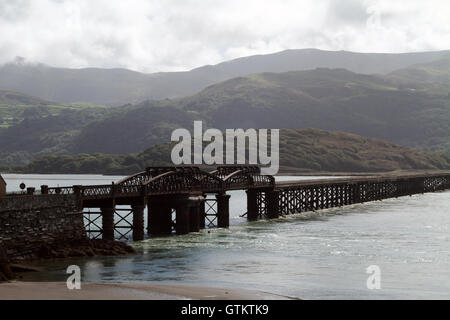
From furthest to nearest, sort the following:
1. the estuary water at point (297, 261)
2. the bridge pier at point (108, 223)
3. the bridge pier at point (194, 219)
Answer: the bridge pier at point (194, 219) → the bridge pier at point (108, 223) → the estuary water at point (297, 261)

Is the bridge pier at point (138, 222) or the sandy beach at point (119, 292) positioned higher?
the bridge pier at point (138, 222)

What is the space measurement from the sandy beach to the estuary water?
2663mm

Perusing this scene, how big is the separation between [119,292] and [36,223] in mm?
15053

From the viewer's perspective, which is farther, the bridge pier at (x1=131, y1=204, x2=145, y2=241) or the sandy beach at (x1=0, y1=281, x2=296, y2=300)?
the bridge pier at (x1=131, y1=204, x2=145, y2=241)

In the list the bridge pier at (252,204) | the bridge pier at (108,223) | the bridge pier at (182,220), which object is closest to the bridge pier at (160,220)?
the bridge pier at (182,220)

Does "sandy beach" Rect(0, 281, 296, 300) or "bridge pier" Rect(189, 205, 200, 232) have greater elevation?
"bridge pier" Rect(189, 205, 200, 232)

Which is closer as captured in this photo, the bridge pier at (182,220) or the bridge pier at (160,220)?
the bridge pier at (182,220)

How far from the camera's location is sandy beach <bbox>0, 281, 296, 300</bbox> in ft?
129

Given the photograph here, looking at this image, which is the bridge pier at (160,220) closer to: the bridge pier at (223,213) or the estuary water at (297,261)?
the estuary water at (297,261)

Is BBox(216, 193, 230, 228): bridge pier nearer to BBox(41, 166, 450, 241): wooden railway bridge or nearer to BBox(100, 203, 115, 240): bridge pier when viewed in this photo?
BBox(41, 166, 450, 241): wooden railway bridge

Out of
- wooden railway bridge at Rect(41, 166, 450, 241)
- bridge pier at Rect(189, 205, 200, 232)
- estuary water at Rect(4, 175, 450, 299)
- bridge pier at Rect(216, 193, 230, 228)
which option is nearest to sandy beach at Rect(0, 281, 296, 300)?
estuary water at Rect(4, 175, 450, 299)

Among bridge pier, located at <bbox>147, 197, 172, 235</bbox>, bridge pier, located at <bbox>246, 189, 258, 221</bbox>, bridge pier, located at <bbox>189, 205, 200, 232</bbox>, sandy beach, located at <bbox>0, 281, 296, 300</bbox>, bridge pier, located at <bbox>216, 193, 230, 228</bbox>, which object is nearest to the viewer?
sandy beach, located at <bbox>0, 281, 296, 300</bbox>

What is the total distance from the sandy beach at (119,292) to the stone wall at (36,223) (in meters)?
7.91

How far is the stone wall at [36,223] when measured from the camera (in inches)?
2013
